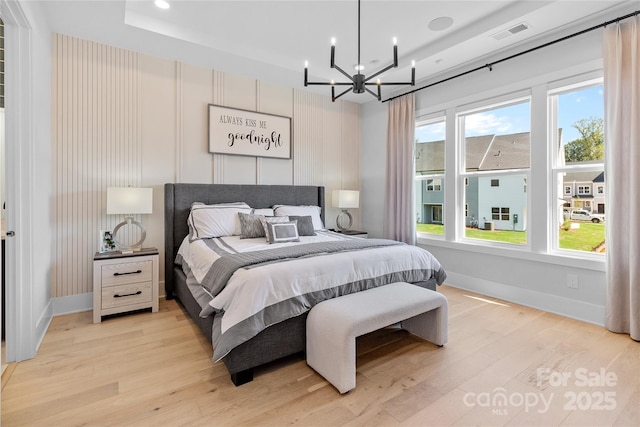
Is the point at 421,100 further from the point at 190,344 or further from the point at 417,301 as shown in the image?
the point at 190,344

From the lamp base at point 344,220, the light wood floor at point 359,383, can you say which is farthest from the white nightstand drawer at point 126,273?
the lamp base at point 344,220

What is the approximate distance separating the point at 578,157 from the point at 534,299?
146 centimetres

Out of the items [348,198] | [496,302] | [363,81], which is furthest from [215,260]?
[496,302]

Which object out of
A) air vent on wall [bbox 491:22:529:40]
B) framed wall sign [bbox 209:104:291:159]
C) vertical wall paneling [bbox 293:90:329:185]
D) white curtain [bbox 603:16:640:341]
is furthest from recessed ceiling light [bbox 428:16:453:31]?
framed wall sign [bbox 209:104:291:159]

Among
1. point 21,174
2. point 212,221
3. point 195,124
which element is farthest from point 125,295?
point 195,124

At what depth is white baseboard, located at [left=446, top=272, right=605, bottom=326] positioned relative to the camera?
2.75m

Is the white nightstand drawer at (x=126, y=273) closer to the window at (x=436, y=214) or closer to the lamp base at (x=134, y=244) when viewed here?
the lamp base at (x=134, y=244)

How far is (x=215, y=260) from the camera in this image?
7.58 feet

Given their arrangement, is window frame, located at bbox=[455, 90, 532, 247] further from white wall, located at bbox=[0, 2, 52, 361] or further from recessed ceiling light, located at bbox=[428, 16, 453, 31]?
white wall, located at bbox=[0, 2, 52, 361]

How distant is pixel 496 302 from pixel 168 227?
12.0ft

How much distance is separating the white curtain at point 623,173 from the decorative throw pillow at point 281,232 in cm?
274

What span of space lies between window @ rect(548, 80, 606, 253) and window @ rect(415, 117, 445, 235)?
129cm

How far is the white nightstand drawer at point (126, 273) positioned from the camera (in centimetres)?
282

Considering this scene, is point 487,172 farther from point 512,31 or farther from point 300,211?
point 300,211
